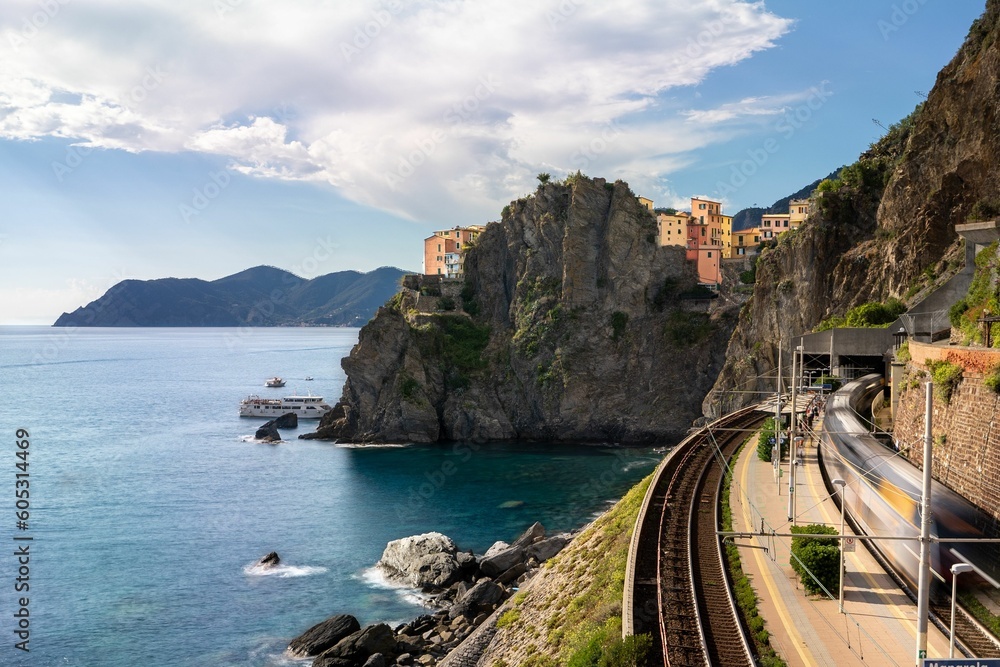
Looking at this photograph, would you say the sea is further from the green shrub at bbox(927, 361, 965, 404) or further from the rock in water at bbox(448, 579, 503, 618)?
the green shrub at bbox(927, 361, 965, 404)

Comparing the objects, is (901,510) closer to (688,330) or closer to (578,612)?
(578,612)

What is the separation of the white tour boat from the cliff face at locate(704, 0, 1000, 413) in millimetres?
63738

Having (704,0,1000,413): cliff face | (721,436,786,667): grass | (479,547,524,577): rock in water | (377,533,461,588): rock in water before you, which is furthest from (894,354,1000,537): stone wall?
(704,0,1000,413): cliff face

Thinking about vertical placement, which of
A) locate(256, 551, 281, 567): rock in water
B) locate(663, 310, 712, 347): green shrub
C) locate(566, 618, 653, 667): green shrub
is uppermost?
locate(663, 310, 712, 347): green shrub

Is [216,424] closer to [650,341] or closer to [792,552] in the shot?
[650,341]

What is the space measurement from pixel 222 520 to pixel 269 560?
41.3 ft

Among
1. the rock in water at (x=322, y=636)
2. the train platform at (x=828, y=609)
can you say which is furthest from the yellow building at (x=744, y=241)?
the rock in water at (x=322, y=636)

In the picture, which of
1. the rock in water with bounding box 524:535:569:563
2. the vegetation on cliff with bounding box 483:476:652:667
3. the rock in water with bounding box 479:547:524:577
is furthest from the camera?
the rock in water with bounding box 524:535:569:563

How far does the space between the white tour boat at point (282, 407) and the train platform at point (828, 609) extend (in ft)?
313

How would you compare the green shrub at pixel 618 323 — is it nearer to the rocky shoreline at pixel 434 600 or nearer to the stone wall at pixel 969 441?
the rocky shoreline at pixel 434 600

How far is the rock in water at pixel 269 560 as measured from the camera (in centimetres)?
4431

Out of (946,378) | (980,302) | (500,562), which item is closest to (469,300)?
(500,562)

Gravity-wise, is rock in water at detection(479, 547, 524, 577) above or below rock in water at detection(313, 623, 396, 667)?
above

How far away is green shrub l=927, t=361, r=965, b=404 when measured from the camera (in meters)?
25.2
